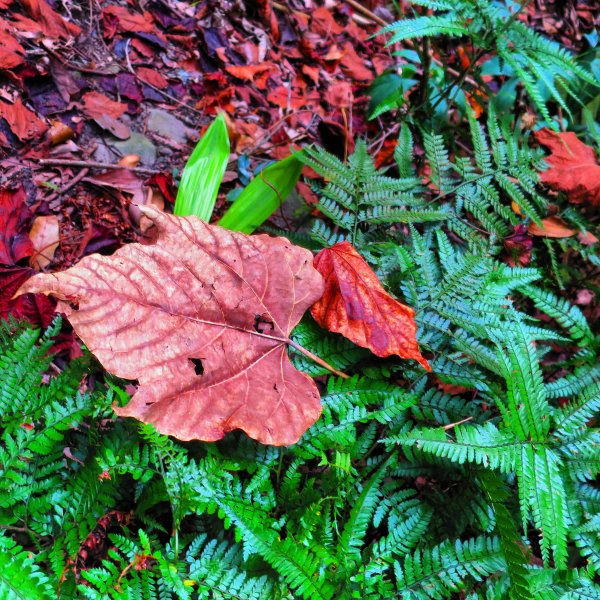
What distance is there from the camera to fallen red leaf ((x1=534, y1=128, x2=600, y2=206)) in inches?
99.1

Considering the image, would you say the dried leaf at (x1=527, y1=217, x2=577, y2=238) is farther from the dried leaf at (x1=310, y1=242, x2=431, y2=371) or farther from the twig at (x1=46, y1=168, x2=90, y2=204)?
the twig at (x1=46, y1=168, x2=90, y2=204)

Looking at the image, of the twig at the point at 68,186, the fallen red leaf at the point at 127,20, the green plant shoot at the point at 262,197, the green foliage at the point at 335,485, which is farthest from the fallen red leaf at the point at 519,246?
the fallen red leaf at the point at 127,20

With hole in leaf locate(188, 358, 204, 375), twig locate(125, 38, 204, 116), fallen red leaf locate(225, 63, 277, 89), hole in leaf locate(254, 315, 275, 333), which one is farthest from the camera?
fallen red leaf locate(225, 63, 277, 89)

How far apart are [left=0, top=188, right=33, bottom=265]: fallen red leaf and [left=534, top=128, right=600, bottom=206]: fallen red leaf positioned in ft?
7.52

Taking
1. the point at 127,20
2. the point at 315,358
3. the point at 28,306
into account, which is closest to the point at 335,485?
the point at 315,358

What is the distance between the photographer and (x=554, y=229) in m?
2.57

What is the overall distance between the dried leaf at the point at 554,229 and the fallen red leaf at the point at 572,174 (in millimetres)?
118

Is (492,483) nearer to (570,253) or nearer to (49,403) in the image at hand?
(49,403)

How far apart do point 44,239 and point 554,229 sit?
233 centimetres

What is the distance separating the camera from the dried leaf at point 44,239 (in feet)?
6.81

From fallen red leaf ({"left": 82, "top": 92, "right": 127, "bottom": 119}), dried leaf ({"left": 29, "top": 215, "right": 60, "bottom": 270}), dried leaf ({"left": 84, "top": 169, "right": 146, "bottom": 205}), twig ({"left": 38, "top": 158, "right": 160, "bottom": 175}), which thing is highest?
fallen red leaf ({"left": 82, "top": 92, "right": 127, "bottom": 119})

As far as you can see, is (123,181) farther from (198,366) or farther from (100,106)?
(198,366)

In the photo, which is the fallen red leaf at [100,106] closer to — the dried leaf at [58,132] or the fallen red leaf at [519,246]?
the dried leaf at [58,132]

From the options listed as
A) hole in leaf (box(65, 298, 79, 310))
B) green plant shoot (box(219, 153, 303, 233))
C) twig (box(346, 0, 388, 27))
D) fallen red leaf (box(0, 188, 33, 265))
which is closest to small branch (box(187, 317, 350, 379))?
hole in leaf (box(65, 298, 79, 310))
